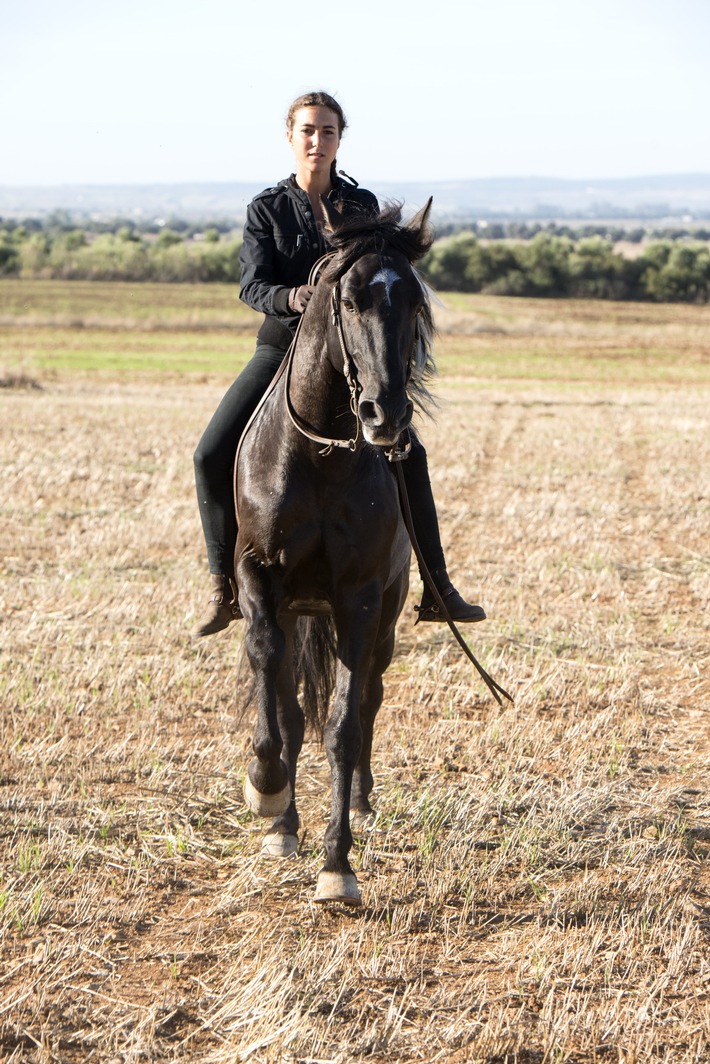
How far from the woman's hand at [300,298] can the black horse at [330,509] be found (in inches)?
2.5

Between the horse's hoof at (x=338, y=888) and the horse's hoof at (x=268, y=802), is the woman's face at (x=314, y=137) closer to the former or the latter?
the horse's hoof at (x=268, y=802)

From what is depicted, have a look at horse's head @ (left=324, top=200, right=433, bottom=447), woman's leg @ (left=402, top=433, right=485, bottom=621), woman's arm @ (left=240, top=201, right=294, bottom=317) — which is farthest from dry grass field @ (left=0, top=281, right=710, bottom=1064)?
woman's arm @ (left=240, top=201, right=294, bottom=317)

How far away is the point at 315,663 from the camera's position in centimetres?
621

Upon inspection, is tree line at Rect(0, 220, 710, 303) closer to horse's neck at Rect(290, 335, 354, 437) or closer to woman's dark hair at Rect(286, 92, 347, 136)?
woman's dark hair at Rect(286, 92, 347, 136)

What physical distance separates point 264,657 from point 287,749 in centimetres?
70

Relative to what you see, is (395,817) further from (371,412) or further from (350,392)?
(371,412)

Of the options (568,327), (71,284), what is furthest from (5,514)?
(71,284)

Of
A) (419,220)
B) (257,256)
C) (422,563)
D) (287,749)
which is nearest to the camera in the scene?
(419,220)

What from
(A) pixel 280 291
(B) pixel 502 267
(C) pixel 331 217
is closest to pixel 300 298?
(A) pixel 280 291

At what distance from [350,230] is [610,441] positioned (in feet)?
52.7

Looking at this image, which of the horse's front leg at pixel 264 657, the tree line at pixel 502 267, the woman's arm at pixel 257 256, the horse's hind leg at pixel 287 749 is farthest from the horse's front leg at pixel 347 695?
the tree line at pixel 502 267

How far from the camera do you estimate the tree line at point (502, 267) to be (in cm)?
6750

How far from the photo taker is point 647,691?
786cm

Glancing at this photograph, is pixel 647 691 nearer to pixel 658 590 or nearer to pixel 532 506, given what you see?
pixel 658 590
